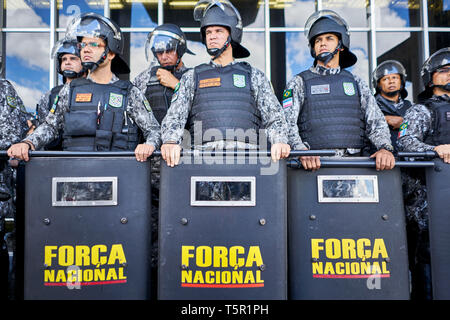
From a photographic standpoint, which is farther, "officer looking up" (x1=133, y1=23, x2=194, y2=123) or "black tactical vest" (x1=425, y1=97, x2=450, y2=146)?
"officer looking up" (x1=133, y1=23, x2=194, y2=123)

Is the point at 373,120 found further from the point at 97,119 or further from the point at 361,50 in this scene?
the point at 361,50

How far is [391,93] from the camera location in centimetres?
449

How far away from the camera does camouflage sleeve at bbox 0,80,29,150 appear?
3300mm

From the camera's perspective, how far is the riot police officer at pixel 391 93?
4.19m

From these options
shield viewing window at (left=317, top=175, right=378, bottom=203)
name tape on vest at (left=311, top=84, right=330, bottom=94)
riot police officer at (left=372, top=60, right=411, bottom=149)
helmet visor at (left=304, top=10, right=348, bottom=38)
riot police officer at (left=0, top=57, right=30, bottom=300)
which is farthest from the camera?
riot police officer at (left=372, top=60, right=411, bottom=149)

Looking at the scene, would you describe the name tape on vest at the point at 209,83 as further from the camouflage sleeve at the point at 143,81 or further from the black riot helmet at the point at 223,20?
the camouflage sleeve at the point at 143,81

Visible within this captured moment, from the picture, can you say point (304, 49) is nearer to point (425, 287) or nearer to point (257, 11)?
point (257, 11)

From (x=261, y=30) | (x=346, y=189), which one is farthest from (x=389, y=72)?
(x=261, y=30)

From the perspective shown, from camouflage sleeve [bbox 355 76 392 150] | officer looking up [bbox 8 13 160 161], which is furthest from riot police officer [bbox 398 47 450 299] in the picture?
officer looking up [bbox 8 13 160 161]

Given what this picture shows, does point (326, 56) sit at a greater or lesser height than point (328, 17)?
lesser

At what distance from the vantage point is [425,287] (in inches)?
114

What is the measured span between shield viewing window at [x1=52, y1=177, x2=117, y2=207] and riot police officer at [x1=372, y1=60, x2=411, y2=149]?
10.3 feet

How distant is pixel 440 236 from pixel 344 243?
0.62m

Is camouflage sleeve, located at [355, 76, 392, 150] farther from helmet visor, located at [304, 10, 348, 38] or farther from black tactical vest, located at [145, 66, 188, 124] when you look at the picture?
black tactical vest, located at [145, 66, 188, 124]
